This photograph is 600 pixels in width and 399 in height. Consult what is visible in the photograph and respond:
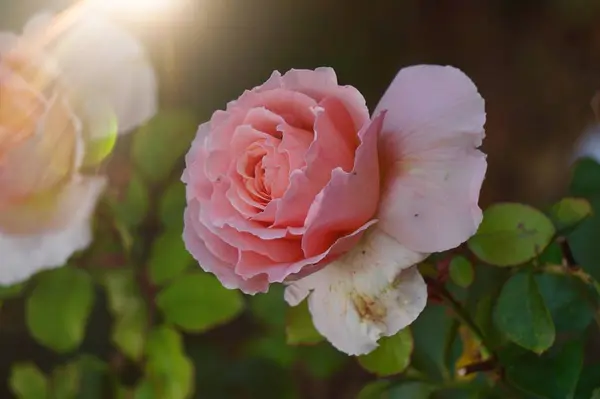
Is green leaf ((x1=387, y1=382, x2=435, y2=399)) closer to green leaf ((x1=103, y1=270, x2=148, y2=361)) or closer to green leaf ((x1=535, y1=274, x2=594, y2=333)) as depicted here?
green leaf ((x1=535, y1=274, x2=594, y2=333))

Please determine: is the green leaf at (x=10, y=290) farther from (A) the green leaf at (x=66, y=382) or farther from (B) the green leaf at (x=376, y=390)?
(B) the green leaf at (x=376, y=390)

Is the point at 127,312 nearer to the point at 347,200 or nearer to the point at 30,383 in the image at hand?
the point at 30,383

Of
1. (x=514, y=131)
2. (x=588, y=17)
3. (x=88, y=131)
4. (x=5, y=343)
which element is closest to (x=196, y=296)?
(x=88, y=131)

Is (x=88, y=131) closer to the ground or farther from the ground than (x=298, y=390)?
farther from the ground

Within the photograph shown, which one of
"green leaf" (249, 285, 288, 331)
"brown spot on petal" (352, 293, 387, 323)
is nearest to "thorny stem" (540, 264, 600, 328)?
"brown spot on petal" (352, 293, 387, 323)

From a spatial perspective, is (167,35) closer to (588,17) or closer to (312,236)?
(312,236)

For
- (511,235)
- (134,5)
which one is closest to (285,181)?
(511,235)

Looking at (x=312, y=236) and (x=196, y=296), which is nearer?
(x=312, y=236)
